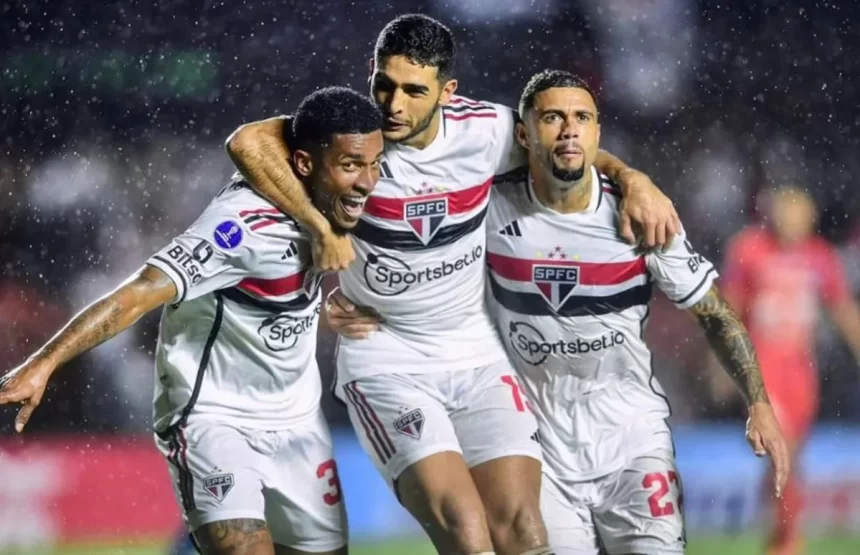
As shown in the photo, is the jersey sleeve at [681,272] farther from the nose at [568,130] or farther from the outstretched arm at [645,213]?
the nose at [568,130]

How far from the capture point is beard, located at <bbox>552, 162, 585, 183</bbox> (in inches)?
96.7

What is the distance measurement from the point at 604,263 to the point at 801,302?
1.91 meters

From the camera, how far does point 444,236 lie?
2.57 meters

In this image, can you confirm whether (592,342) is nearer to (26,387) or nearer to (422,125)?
(422,125)

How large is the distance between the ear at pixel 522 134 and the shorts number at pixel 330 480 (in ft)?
2.60

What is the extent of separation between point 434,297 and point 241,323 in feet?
1.47

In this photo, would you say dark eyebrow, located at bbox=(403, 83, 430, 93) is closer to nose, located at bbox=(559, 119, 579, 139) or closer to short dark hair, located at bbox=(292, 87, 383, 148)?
short dark hair, located at bbox=(292, 87, 383, 148)

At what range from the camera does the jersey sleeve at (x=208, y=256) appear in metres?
2.25

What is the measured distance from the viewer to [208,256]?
2.28 meters

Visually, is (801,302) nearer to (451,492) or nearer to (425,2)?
(425,2)

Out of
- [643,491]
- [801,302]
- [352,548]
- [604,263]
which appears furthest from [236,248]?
[801,302]

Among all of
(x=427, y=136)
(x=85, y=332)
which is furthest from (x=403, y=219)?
(x=85, y=332)

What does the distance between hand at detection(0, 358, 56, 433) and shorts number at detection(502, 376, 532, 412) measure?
100 centimetres

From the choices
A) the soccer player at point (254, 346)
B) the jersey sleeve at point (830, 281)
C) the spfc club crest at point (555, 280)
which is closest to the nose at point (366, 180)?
the soccer player at point (254, 346)
